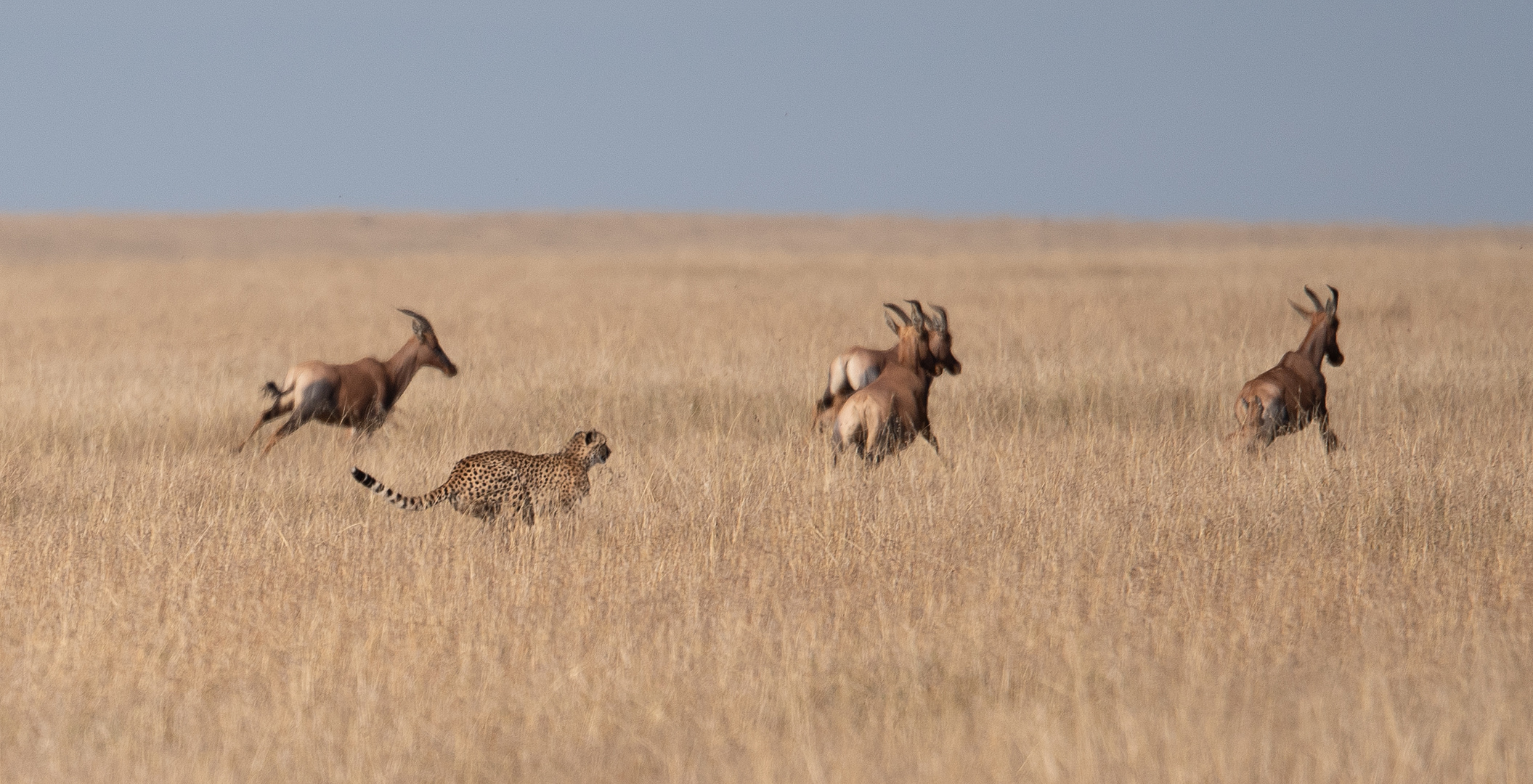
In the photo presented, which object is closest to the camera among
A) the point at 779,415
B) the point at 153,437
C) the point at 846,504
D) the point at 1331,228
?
the point at 846,504

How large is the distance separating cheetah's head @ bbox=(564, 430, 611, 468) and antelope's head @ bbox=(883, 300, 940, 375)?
9.26 feet

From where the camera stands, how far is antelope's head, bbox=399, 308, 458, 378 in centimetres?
1146

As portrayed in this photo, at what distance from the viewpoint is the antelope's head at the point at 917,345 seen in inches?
386

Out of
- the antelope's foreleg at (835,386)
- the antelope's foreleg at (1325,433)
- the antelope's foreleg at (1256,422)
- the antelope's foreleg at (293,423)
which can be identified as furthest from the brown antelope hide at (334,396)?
the antelope's foreleg at (1325,433)

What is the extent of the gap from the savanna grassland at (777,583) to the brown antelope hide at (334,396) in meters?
0.27

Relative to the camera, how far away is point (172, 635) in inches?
206

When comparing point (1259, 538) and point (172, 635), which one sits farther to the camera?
point (1259, 538)

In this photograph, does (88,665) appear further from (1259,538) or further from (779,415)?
(779,415)

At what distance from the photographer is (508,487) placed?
7.10 metres

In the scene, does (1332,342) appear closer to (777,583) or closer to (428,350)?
(777,583)

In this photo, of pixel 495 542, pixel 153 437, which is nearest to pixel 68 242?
pixel 153 437

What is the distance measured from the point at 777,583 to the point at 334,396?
554cm

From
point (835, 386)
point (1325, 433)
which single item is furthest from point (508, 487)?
point (1325, 433)

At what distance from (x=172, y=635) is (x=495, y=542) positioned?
176 centimetres
